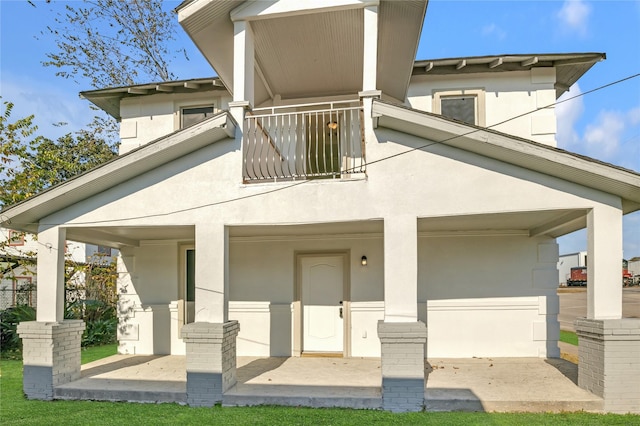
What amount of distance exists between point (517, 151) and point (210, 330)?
512 centimetres

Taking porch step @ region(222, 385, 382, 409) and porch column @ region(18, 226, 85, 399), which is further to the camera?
porch column @ region(18, 226, 85, 399)

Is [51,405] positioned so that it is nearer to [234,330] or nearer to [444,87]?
[234,330]

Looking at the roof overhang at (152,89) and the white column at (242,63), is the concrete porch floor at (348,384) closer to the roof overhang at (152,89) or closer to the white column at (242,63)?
the white column at (242,63)

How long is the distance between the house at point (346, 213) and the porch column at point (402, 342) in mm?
28

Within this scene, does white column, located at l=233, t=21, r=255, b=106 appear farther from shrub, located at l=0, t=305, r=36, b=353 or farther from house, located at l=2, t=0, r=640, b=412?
shrub, located at l=0, t=305, r=36, b=353

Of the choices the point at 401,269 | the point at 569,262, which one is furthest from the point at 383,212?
the point at 569,262

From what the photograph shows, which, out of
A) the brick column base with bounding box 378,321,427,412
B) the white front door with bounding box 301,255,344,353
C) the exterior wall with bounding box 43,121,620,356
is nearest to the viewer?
the brick column base with bounding box 378,321,427,412

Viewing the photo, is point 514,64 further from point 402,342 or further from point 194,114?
point 194,114

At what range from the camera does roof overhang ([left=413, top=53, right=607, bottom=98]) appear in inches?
336

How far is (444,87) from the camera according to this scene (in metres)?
9.24

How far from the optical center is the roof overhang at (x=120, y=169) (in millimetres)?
6434

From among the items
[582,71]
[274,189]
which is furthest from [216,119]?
[582,71]

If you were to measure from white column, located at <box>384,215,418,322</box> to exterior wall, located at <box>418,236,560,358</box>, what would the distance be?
9.83 ft

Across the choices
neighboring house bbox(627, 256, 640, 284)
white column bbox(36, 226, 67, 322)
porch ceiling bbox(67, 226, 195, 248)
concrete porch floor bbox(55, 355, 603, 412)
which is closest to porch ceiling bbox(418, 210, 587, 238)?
concrete porch floor bbox(55, 355, 603, 412)
